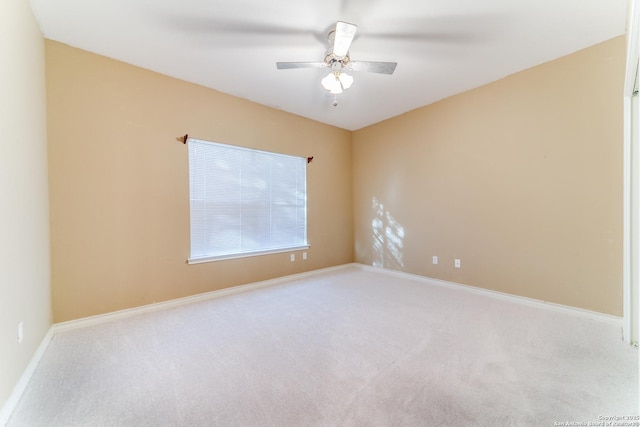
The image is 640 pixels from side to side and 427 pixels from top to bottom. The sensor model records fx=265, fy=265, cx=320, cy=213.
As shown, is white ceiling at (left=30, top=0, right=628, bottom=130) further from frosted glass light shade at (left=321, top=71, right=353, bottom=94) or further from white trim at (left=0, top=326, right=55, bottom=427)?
white trim at (left=0, top=326, right=55, bottom=427)

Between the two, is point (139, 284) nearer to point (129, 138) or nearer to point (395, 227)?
point (129, 138)

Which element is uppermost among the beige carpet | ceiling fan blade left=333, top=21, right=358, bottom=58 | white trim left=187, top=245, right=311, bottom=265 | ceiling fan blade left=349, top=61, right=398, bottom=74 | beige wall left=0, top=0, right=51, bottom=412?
ceiling fan blade left=333, top=21, right=358, bottom=58

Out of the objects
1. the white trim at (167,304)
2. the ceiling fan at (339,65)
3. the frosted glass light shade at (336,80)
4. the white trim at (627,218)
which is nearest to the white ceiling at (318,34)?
the ceiling fan at (339,65)

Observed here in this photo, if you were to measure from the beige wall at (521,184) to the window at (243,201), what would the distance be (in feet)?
5.20

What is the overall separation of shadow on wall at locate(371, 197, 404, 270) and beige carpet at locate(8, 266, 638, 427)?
58.8 inches

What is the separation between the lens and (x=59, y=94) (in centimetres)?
249

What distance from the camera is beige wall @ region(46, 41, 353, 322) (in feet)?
8.25

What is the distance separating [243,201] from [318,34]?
2238 millimetres

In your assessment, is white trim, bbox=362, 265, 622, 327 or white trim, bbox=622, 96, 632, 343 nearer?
white trim, bbox=622, 96, 632, 343

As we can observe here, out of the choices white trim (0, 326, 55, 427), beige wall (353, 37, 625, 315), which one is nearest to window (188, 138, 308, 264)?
white trim (0, 326, 55, 427)

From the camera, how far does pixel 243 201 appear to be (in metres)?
3.74

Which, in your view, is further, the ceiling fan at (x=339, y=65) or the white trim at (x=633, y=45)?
the ceiling fan at (x=339, y=65)

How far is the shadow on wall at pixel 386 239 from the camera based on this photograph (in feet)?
14.5

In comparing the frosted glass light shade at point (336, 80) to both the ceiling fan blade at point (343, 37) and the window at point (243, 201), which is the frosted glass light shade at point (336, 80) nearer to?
the ceiling fan blade at point (343, 37)
